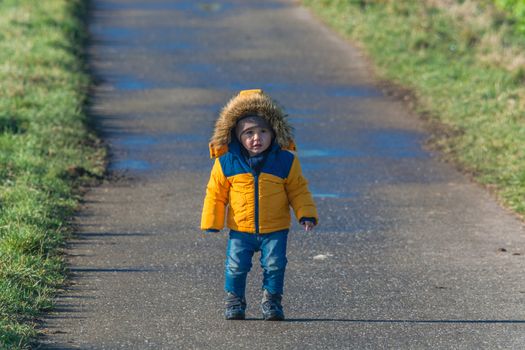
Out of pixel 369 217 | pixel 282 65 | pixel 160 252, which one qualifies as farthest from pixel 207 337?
pixel 282 65

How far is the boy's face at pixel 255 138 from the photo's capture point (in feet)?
21.7

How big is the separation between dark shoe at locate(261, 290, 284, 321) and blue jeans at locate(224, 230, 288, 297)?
0.03 m

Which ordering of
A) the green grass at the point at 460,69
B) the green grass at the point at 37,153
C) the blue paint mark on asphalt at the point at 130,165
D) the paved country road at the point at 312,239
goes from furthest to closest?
the green grass at the point at 460,69 < the blue paint mark on asphalt at the point at 130,165 < the green grass at the point at 37,153 < the paved country road at the point at 312,239

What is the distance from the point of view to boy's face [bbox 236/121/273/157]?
6605 mm

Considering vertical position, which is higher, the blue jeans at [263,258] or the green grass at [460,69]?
the blue jeans at [263,258]

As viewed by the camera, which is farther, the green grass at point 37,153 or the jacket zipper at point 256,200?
the green grass at point 37,153

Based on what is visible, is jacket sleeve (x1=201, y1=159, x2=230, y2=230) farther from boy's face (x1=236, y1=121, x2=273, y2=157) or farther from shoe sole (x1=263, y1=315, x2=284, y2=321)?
shoe sole (x1=263, y1=315, x2=284, y2=321)

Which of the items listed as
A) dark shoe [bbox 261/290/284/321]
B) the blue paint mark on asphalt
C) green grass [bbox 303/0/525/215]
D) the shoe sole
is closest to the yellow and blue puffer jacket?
dark shoe [bbox 261/290/284/321]

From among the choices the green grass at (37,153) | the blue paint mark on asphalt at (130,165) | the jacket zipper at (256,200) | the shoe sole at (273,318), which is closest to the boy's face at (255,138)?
the jacket zipper at (256,200)

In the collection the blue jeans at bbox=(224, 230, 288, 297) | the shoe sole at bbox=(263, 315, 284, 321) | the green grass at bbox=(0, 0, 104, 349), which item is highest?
the blue jeans at bbox=(224, 230, 288, 297)

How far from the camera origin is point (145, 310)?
6859mm

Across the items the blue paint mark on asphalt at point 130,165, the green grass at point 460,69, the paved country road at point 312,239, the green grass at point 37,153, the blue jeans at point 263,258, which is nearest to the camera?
the paved country road at point 312,239

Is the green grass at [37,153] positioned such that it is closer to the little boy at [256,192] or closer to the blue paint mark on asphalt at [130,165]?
the blue paint mark on asphalt at [130,165]

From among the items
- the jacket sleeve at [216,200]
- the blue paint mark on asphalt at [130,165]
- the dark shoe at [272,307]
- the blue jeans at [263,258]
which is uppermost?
the jacket sleeve at [216,200]
